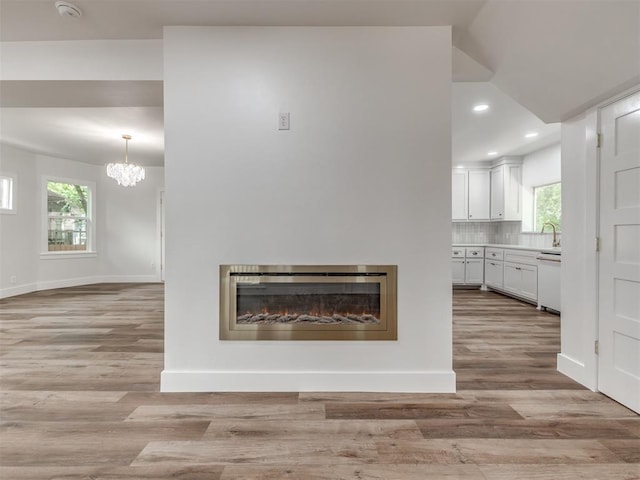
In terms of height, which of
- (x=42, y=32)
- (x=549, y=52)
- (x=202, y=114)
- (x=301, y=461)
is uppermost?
(x=42, y=32)

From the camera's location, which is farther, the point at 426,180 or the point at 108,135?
the point at 108,135

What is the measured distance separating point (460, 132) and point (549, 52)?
112 inches

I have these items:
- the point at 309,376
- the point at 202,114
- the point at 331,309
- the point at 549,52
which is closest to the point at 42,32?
the point at 202,114

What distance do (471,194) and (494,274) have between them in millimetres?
1723

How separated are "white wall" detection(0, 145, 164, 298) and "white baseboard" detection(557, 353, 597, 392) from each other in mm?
7350

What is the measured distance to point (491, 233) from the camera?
698 cm

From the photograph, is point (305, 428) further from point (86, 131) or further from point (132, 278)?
point (132, 278)

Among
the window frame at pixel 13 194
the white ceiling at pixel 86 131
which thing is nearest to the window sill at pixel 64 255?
the window frame at pixel 13 194

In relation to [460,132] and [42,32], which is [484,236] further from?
[42,32]

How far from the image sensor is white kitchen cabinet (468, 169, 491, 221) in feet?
22.1

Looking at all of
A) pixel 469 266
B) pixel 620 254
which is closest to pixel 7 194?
pixel 620 254

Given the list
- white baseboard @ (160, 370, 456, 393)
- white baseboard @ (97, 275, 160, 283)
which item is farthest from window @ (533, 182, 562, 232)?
white baseboard @ (97, 275, 160, 283)

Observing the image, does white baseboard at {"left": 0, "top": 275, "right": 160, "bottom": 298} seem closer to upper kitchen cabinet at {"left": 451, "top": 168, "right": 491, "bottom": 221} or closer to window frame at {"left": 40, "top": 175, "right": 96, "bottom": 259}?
window frame at {"left": 40, "top": 175, "right": 96, "bottom": 259}

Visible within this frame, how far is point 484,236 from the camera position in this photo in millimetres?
7020
